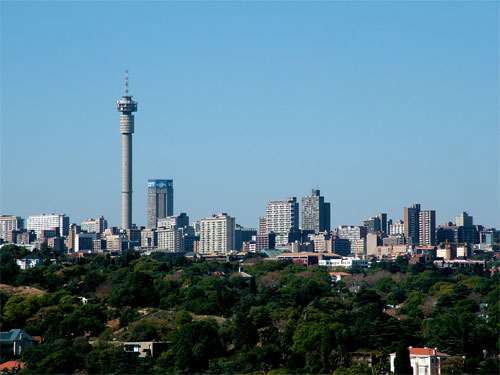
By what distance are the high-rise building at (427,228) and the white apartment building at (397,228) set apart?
23.2ft

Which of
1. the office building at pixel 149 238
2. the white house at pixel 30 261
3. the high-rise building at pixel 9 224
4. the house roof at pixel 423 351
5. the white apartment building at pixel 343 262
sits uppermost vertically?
the high-rise building at pixel 9 224

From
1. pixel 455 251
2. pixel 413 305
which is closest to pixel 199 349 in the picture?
pixel 413 305

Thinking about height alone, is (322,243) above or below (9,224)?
below

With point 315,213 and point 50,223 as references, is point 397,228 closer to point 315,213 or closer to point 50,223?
point 315,213

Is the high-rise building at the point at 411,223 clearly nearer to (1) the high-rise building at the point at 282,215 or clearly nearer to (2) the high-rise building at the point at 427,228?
(2) the high-rise building at the point at 427,228

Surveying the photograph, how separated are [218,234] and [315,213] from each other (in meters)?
15.1

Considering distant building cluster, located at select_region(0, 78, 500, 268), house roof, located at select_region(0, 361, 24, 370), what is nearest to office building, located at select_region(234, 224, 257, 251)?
distant building cluster, located at select_region(0, 78, 500, 268)

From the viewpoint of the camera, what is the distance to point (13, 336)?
33.2 m

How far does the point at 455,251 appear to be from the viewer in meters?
105

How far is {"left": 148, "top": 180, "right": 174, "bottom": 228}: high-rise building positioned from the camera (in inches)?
6314

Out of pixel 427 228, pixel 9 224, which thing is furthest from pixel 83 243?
pixel 427 228

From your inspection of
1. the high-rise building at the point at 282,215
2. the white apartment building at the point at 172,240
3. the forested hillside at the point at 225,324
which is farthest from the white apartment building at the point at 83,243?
the forested hillside at the point at 225,324

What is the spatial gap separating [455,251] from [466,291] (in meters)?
58.5

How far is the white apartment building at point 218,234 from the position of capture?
12588 cm
